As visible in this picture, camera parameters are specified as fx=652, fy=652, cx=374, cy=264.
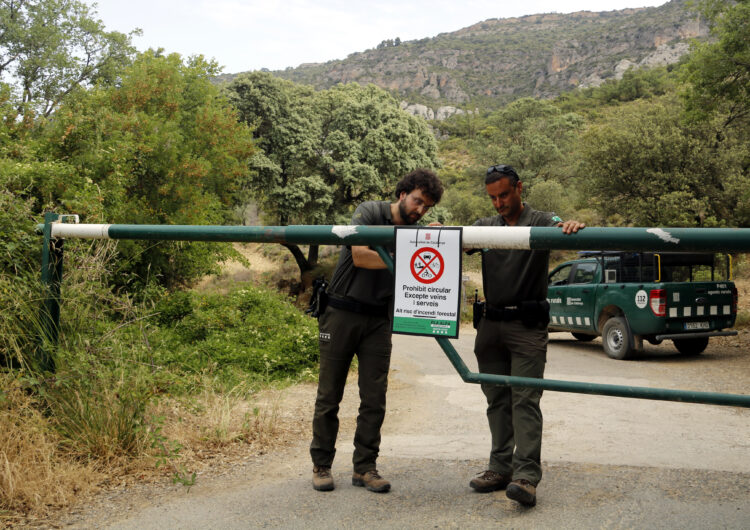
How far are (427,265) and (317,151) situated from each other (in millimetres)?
29002

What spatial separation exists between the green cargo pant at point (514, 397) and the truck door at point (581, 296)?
9731mm

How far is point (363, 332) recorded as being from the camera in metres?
3.88

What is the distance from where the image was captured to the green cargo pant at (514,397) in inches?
136

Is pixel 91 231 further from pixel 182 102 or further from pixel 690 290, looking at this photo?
pixel 182 102

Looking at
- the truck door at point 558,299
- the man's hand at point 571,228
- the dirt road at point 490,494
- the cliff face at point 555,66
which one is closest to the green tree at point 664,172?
the truck door at point 558,299

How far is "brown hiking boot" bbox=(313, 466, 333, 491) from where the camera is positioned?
3.65 metres

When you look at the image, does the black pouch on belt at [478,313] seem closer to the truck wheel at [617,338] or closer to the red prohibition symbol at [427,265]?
the red prohibition symbol at [427,265]

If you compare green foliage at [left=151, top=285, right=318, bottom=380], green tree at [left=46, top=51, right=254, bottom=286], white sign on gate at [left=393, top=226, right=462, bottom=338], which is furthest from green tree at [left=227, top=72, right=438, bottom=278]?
white sign on gate at [left=393, top=226, right=462, bottom=338]

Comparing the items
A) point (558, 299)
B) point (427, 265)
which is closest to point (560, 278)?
point (558, 299)

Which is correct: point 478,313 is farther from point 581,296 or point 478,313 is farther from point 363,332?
point 581,296

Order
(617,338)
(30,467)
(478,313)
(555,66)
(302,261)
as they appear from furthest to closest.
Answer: (555,66) → (302,261) → (617,338) → (478,313) → (30,467)

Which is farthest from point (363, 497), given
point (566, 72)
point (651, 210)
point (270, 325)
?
point (566, 72)

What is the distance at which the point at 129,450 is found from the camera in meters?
3.80

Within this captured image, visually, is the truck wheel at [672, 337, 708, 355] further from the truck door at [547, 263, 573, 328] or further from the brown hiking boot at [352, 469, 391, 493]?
the brown hiking boot at [352, 469, 391, 493]
